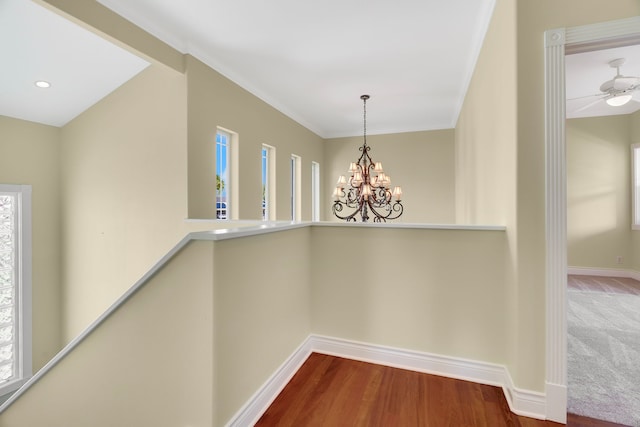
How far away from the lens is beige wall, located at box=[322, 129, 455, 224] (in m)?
6.07

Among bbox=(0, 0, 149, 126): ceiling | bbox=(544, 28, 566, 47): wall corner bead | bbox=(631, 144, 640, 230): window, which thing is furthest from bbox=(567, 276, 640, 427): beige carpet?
bbox=(0, 0, 149, 126): ceiling

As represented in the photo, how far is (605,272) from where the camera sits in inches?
200

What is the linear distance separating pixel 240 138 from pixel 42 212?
8.77ft

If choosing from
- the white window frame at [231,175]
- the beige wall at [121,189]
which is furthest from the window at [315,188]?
the beige wall at [121,189]

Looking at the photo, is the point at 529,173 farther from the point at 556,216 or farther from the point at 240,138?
the point at 240,138

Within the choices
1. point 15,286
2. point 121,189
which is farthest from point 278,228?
point 15,286

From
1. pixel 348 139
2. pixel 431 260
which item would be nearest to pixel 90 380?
pixel 431 260

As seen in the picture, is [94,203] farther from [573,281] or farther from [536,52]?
[573,281]

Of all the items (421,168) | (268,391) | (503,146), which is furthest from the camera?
(421,168)

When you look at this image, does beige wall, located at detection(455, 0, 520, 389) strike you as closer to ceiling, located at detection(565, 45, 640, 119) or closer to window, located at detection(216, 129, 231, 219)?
ceiling, located at detection(565, 45, 640, 119)

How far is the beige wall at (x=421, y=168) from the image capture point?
19.9ft

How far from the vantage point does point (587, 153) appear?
17.0ft

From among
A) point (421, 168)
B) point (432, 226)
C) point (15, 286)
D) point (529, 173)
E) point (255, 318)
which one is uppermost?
point (421, 168)

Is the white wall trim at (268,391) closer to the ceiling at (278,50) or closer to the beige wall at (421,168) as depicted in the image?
the ceiling at (278,50)
